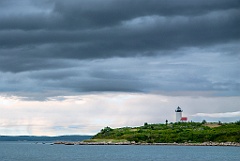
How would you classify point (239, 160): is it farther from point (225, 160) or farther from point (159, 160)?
point (159, 160)

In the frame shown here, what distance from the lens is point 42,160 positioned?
427ft

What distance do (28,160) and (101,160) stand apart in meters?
18.6

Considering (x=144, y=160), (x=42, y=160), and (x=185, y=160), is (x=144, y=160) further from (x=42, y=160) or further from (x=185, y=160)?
(x=42, y=160)

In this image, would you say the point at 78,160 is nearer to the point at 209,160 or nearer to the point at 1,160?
the point at 1,160

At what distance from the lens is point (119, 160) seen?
428 ft

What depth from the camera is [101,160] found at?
131m

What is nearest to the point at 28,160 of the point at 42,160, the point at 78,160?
the point at 42,160

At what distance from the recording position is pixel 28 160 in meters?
131

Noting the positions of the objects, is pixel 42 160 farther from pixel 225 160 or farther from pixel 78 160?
pixel 225 160

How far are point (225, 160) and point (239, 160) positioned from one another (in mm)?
5771

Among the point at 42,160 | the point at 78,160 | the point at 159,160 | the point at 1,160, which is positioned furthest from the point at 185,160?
the point at 1,160

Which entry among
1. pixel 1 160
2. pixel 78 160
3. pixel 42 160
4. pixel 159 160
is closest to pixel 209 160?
pixel 159 160

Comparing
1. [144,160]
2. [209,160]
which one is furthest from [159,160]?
[209,160]

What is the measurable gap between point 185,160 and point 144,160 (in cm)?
1051
